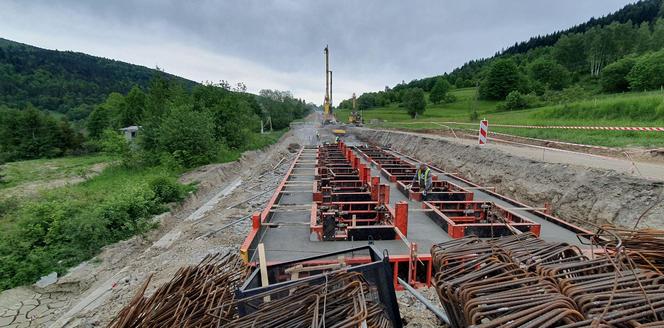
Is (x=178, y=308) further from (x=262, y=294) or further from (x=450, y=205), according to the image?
(x=450, y=205)

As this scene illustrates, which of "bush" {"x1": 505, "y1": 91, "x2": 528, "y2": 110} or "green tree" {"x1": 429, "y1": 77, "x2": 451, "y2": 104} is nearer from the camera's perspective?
"bush" {"x1": 505, "y1": 91, "x2": 528, "y2": 110}

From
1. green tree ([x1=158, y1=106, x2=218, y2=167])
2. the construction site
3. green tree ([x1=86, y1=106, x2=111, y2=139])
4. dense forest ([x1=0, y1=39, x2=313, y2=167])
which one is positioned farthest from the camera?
green tree ([x1=86, y1=106, x2=111, y2=139])

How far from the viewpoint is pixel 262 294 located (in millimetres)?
2619

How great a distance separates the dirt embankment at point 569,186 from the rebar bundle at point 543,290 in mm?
2298

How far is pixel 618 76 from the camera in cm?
3416

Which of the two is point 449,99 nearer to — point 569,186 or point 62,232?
point 569,186

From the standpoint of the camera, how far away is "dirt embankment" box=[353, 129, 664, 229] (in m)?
5.95

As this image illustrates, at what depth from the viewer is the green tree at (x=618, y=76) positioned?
33.7 meters

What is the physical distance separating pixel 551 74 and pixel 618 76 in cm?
1876

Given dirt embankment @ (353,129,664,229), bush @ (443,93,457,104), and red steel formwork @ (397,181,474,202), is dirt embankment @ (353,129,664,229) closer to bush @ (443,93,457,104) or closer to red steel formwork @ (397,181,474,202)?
red steel formwork @ (397,181,474,202)

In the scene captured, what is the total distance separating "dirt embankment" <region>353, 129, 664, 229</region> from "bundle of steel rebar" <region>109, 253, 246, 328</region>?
5.25 meters

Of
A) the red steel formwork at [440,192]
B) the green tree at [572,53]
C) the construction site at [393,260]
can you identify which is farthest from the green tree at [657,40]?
the red steel formwork at [440,192]

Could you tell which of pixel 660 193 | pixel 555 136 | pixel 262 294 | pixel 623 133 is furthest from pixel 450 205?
pixel 623 133

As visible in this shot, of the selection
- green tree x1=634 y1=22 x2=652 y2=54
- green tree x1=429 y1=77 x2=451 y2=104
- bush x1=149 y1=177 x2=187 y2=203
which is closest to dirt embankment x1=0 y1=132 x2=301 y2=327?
bush x1=149 y1=177 x2=187 y2=203
